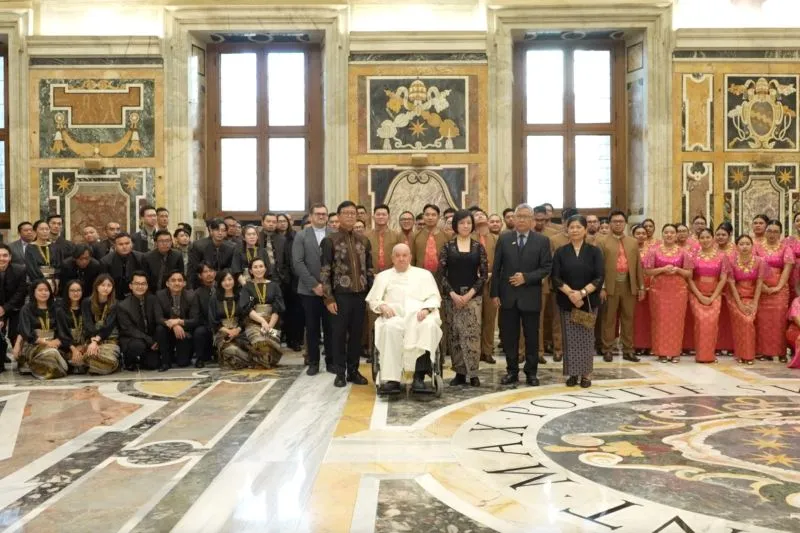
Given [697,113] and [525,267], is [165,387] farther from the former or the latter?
[697,113]

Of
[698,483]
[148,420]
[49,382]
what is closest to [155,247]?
[49,382]

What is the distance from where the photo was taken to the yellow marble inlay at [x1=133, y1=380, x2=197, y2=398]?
5801 millimetres

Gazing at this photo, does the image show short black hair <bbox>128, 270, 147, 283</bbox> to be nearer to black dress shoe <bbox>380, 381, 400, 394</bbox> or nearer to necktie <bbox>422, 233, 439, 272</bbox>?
necktie <bbox>422, 233, 439, 272</bbox>

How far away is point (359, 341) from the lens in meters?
6.17

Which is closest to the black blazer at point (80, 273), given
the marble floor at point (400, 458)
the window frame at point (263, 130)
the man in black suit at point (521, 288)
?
the marble floor at point (400, 458)

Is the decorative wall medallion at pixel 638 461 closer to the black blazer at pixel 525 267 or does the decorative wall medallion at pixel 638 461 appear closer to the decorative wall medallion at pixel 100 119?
the black blazer at pixel 525 267

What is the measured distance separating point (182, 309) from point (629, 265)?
4588 millimetres

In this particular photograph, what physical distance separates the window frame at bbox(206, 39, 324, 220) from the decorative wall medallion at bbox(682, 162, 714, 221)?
16.8ft

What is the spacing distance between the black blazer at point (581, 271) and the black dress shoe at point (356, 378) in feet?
5.75

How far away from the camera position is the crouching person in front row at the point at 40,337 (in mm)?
6594

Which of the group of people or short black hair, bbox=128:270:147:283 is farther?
short black hair, bbox=128:270:147:283

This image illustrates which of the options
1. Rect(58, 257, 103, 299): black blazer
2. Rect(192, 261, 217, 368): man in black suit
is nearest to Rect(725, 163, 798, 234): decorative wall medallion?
Rect(192, 261, 217, 368): man in black suit

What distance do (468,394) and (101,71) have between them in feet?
24.2

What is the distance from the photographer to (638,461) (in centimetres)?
381
